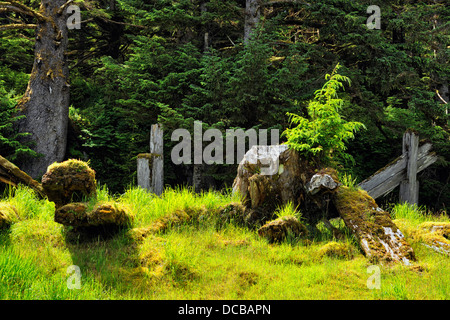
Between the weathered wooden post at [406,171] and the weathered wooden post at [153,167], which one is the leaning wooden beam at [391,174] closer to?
the weathered wooden post at [406,171]

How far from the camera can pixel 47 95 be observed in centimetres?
1023

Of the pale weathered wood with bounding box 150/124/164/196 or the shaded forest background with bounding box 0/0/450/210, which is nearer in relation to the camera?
the pale weathered wood with bounding box 150/124/164/196

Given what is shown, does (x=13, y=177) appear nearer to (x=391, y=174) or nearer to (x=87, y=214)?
(x=87, y=214)

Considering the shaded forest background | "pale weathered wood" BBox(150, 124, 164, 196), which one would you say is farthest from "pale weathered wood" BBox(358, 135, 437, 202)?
"pale weathered wood" BBox(150, 124, 164, 196)

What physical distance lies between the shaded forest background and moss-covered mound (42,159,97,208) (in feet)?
13.3

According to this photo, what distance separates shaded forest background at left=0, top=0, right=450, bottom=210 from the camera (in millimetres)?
9859

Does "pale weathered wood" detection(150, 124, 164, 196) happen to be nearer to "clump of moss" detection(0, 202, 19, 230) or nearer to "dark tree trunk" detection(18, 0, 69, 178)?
"clump of moss" detection(0, 202, 19, 230)

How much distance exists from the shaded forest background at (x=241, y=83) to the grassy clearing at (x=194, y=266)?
388 centimetres

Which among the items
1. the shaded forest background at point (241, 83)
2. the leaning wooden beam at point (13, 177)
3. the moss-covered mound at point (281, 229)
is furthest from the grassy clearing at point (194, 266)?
the shaded forest background at point (241, 83)

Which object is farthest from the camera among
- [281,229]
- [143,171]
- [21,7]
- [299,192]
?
[21,7]

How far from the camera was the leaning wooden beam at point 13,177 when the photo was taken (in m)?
7.06

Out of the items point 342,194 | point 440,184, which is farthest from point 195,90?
point 440,184

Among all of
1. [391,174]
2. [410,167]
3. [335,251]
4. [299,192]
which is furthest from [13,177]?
[410,167]

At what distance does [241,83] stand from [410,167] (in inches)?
195
